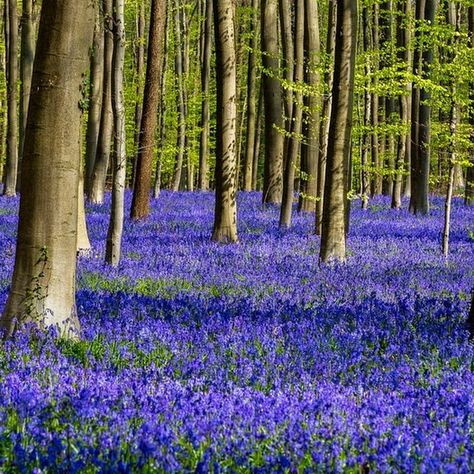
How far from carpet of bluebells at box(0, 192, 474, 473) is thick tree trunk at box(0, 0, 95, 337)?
346 mm

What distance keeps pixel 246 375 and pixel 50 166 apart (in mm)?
2462

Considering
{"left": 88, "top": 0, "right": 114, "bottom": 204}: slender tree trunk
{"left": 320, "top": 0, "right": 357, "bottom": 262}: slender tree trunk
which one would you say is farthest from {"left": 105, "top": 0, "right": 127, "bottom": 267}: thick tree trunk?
{"left": 88, "top": 0, "right": 114, "bottom": 204}: slender tree trunk

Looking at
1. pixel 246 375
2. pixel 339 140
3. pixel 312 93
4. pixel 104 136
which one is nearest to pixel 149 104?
pixel 104 136

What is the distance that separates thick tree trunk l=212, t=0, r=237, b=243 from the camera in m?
15.4

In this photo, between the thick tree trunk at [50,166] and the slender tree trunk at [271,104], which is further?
the slender tree trunk at [271,104]

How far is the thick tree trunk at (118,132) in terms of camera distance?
38.1 feet

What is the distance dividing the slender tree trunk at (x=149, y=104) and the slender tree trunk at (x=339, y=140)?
6.90 metres

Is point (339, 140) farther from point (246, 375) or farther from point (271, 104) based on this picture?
point (271, 104)

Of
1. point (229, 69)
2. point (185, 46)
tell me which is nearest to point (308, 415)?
point (229, 69)

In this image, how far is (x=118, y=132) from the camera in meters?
11.8

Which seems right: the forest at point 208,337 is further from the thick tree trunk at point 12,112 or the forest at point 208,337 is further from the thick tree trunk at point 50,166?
the thick tree trunk at point 12,112

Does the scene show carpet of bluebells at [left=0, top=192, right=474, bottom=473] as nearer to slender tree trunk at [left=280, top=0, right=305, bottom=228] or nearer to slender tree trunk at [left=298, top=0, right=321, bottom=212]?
slender tree trunk at [left=280, top=0, right=305, bottom=228]

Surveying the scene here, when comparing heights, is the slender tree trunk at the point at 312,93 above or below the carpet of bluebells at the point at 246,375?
above

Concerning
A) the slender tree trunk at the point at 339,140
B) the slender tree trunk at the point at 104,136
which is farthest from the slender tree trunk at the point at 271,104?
the slender tree trunk at the point at 339,140
